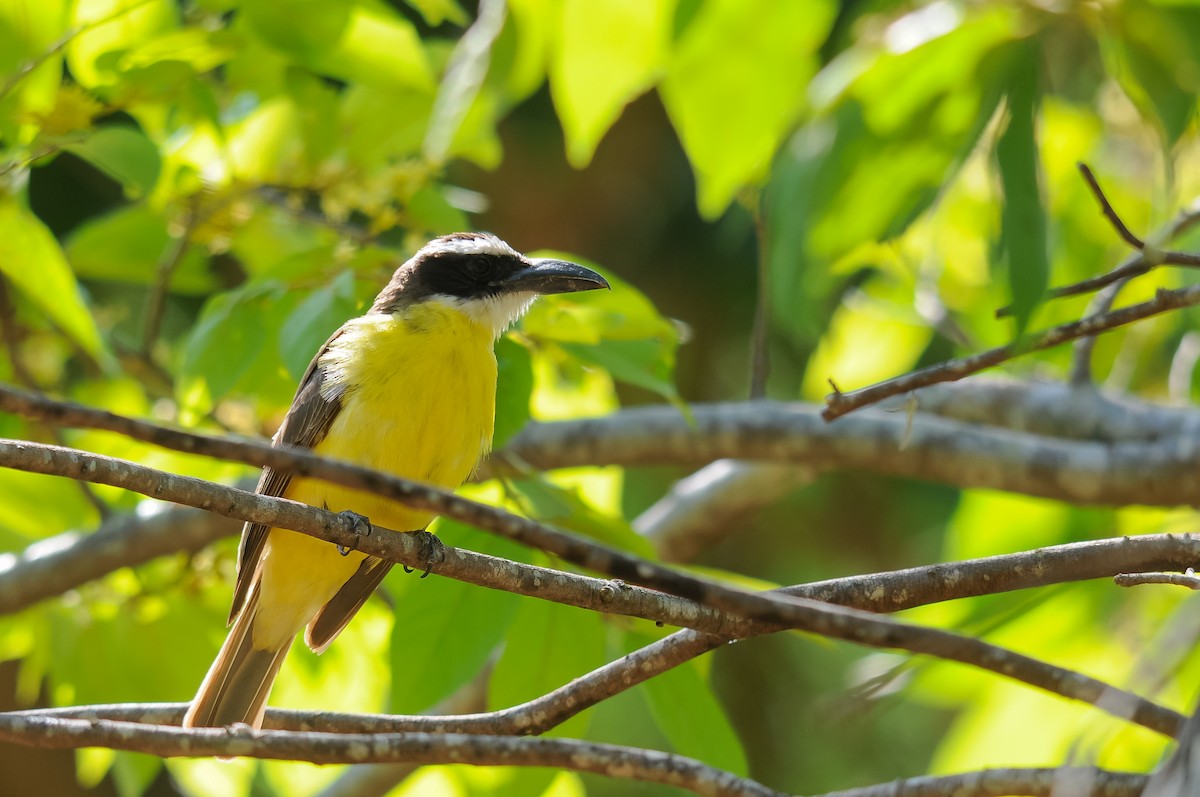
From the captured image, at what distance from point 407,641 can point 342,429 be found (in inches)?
34.4

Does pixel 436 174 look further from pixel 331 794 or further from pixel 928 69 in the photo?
pixel 331 794

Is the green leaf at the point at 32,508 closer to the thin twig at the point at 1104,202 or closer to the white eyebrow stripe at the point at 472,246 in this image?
the white eyebrow stripe at the point at 472,246

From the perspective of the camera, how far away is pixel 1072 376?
A: 5.21 meters

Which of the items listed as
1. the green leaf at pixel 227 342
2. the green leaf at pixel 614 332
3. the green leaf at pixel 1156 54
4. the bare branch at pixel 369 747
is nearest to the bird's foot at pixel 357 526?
the bare branch at pixel 369 747

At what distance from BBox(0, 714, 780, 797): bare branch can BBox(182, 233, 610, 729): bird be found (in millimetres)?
1185

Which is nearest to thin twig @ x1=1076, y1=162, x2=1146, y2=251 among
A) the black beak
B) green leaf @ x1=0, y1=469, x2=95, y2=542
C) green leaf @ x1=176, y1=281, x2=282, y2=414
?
the black beak

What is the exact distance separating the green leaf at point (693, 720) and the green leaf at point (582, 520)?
403 millimetres

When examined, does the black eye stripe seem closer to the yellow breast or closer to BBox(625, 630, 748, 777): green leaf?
the yellow breast

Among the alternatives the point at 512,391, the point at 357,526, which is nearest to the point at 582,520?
the point at 512,391

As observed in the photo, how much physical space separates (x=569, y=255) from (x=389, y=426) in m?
1.17

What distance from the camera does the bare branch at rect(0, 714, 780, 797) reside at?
8.39 ft

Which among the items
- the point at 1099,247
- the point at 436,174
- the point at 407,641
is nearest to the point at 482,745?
the point at 407,641

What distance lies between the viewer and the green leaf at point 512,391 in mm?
3727

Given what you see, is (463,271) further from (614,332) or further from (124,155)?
(124,155)
